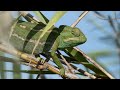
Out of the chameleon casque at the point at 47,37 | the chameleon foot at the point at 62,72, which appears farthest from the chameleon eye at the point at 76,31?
the chameleon foot at the point at 62,72

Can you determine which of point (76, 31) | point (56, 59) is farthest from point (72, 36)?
point (56, 59)

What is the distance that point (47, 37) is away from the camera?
72 centimetres

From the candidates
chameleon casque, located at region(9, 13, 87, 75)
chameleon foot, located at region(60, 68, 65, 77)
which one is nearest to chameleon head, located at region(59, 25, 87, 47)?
chameleon casque, located at region(9, 13, 87, 75)

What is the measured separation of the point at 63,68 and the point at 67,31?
0.57 ft

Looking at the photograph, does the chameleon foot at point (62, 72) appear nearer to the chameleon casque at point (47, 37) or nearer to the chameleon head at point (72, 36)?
the chameleon casque at point (47, 37)

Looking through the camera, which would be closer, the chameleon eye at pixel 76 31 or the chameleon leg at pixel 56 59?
the chameleon leg at pixel 56 59

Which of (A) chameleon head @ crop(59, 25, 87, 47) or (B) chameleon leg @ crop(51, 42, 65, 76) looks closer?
(B) chameleon leg @ crop(51, 42, 65, 76)

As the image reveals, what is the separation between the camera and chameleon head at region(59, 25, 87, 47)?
74 centimetres

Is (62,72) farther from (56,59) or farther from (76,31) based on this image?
(76,31)

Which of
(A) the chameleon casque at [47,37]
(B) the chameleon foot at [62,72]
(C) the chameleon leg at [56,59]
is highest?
(A) the chameleon casque at [47,37]

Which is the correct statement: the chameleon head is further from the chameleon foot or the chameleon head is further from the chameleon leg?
the chameleon foot

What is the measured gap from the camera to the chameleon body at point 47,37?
640 millimetres

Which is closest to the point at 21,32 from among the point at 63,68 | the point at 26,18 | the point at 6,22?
the point at 26,18
